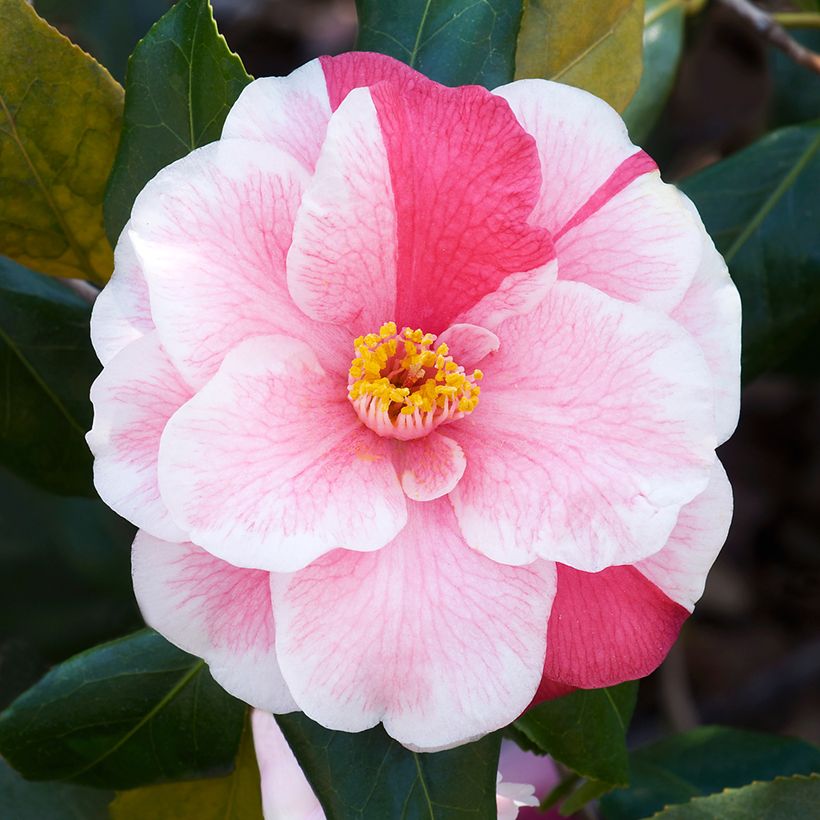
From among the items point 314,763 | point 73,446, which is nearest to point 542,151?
point 314,763

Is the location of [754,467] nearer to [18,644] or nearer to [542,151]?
[18,644]

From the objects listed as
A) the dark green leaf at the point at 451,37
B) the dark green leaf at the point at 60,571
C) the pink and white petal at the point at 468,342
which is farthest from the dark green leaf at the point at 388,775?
the dark green leaf at the point at 60,571

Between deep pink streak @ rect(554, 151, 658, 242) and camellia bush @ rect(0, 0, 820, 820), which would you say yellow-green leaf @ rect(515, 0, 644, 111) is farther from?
deep pink streak @ rect(554, 151, 658, 242)

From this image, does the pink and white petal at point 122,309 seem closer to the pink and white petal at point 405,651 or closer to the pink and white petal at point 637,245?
the pink and white petal at point 405,651

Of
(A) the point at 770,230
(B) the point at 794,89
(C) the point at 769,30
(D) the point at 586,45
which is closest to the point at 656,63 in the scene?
(C) the point at 769,30

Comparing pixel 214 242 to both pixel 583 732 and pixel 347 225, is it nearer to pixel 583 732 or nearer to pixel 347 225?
pixel 347 225

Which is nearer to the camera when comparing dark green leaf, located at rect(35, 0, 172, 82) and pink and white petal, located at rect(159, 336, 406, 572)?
pink and white petal, located at rect(159, 336, 406, 572)

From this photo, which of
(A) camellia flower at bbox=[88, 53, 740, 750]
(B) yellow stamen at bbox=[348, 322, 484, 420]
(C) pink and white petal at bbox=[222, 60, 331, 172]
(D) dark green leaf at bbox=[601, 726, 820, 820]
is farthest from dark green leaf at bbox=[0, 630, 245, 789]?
(D) dark green leaf at bbox=[601, 726, 820, 820]
